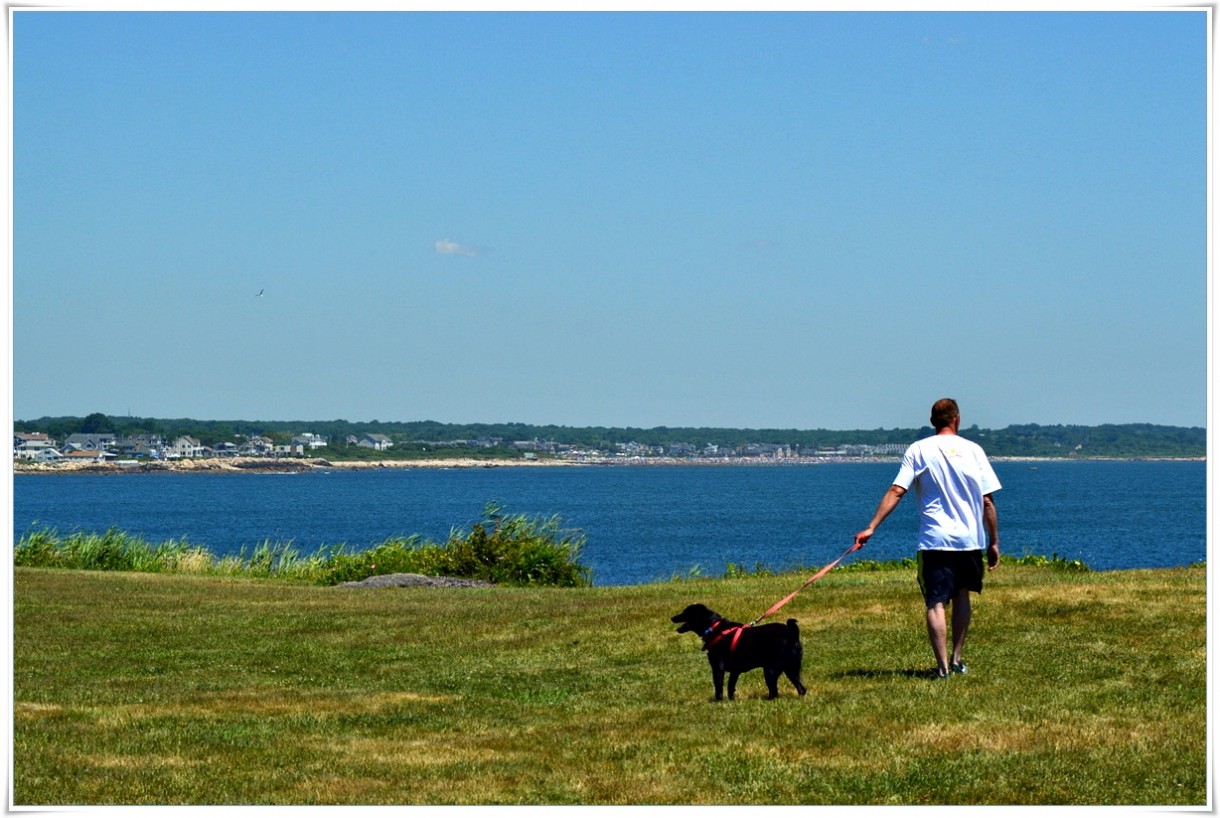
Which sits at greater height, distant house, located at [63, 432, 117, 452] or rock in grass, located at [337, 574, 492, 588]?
distant house, located at [63, 432, 117, 452]

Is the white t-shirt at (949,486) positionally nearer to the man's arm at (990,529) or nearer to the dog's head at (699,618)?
the man's arm at (990,529)

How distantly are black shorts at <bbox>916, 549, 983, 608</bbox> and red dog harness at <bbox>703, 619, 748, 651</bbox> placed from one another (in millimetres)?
1320

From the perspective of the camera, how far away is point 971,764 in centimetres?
798

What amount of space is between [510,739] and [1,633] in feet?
11.3

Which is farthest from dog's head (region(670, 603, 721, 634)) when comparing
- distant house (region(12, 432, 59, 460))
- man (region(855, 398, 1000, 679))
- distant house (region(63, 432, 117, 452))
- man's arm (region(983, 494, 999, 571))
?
distant house (region(63, 432, 117, 452))

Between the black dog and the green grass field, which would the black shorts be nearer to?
the green grass field

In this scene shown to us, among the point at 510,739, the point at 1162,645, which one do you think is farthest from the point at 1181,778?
the point at 1162,645

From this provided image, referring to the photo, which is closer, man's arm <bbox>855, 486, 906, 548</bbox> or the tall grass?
man's arm <bbox>855, 486, 906, 548</bbox>

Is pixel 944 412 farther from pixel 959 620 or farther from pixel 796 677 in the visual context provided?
pixel 796 677

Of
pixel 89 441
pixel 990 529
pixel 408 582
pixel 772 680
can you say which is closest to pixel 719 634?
pixel 772 680

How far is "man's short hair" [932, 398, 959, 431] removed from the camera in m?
10.3

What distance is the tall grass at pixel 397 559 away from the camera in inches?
1049

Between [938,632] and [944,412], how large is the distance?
1.59m
